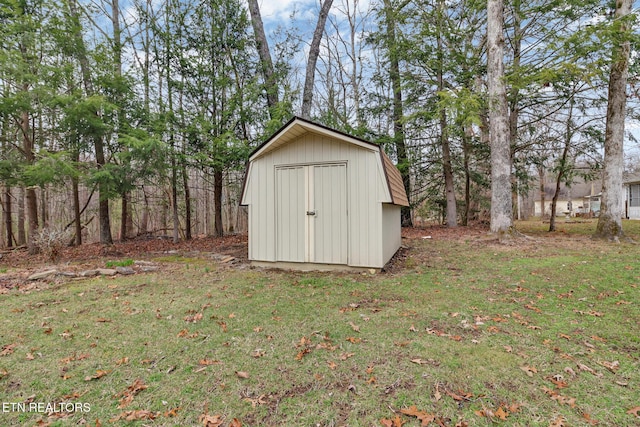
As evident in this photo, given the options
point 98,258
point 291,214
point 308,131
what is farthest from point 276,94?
point 98,258

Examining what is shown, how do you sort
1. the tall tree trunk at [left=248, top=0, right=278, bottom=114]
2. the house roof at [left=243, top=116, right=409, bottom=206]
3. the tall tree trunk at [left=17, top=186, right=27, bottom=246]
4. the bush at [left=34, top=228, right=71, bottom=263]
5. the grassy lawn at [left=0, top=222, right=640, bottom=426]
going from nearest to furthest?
1. the grassy lawn at [left=0, top=222, right=640, bottom=426]
2. the house roof at [left=243, top=116, right=409, bottom=206]
3. the bush at [left=34, top=228, right=71, bottom=263]
4. the tall tree trunk at [left=248, top=0, right=278, bottom=114]
5. the tall tree trunk at [left=17, top=186, right=27, bottom=246]

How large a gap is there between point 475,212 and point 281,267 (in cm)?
1154

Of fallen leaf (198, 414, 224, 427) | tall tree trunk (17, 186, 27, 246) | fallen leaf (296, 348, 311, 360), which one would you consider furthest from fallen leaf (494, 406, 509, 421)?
tall tree trunk (17, 186, 27, 246)

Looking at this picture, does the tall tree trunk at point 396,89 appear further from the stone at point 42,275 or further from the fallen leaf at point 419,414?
the stone at point 42,275

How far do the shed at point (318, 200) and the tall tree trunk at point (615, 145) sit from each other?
237 inches

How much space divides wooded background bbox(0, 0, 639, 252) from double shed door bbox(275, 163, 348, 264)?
408cm

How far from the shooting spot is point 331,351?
266 centimetres

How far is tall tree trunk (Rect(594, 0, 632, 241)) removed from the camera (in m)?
7.14

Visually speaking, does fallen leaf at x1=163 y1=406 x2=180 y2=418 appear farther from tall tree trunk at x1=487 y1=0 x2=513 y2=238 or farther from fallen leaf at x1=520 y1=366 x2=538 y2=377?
tall tree trunk at x1=487 y1=0 x2=513 y2=238

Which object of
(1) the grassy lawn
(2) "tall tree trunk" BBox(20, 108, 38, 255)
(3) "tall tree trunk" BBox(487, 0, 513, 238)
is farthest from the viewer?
(3) "tall tree trunk" BBox(487, 0, 513, 238)

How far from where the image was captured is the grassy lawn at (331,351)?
192 centimetres

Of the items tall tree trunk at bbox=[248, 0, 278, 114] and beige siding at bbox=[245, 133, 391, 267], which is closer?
beige siding at bbox=[245, 133, 391, 267]

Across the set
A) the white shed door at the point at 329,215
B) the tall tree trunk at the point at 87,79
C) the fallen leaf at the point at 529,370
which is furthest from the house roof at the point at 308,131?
the tall tree trunk at the point at 87,79

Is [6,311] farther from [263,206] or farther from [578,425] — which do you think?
[578,425]
